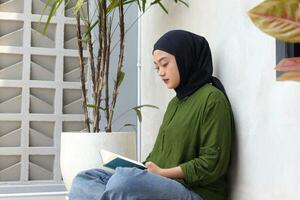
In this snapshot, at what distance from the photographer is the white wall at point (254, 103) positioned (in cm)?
123

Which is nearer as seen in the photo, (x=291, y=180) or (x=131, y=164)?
(x=291, y=180)

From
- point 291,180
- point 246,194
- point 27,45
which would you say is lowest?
point 246,194

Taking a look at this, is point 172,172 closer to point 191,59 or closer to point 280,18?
point 191,59

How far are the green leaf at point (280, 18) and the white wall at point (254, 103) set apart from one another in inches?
25.7

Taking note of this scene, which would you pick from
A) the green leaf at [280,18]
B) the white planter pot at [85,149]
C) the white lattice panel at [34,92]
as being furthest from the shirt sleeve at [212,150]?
the white lattice panel at [34,92]

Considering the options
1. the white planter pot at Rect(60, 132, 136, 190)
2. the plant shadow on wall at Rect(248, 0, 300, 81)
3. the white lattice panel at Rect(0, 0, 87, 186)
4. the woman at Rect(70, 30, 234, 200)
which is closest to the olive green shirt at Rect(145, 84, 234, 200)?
the woman at Rect(70, 30, 234, 200)

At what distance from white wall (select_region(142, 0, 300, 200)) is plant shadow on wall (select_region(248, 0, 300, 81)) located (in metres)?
0.63

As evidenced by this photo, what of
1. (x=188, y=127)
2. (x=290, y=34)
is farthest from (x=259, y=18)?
(x=188, y=127)

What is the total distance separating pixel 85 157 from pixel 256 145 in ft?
3.39

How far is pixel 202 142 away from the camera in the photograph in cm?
148

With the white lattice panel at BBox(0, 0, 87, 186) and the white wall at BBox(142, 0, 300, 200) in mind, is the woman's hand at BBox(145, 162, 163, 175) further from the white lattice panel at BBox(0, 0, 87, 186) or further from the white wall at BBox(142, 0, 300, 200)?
the white lattice panel at BBox(0, 0, 87, 186)

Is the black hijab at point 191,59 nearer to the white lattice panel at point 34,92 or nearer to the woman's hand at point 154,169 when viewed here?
the woman's hand at point 154,169

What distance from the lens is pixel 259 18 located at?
23.5 inches

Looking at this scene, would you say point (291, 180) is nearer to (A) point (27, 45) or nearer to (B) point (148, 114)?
(B) point (148, 114)
